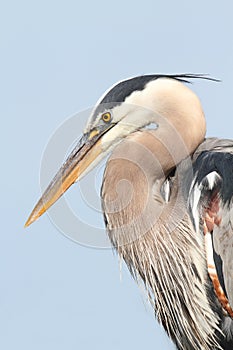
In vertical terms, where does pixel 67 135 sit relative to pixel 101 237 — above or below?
above

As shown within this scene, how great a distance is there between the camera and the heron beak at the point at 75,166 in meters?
4.39

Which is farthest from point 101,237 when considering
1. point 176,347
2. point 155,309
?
point 176,347

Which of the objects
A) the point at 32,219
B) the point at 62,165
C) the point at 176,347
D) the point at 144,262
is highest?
the point at 62,165

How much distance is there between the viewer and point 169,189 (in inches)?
175

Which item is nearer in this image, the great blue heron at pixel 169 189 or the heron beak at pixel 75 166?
the great blue heron at pixel 169 189

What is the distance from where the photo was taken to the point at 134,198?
170 inches

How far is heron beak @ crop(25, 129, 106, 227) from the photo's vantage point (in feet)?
14.4

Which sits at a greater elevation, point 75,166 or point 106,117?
point 106,117

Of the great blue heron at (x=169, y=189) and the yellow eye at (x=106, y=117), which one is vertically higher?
the yellow eye at (x=106, y=117)

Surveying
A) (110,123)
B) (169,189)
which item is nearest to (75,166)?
(110,123)

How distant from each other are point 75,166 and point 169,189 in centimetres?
59

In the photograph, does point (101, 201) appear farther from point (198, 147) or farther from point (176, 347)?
point (176, 347)

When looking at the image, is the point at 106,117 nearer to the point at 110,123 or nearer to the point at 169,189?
the point at 110,123

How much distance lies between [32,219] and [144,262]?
0.73 m
